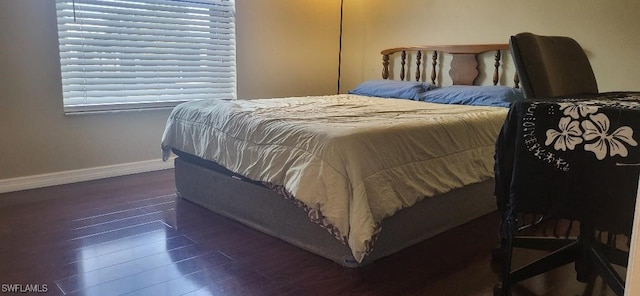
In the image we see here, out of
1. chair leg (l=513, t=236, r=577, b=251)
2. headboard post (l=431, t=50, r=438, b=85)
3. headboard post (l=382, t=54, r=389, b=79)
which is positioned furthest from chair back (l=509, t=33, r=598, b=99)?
headboard post (l=382, t=54, r=389, b=79)

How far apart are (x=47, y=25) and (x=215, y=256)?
2182 mm

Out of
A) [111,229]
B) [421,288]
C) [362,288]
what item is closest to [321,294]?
[362,288]

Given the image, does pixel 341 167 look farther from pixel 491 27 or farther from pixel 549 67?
pixel 491 27

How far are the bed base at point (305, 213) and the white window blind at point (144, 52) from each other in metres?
1.04

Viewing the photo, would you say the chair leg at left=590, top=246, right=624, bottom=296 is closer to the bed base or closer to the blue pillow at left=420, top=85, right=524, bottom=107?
the bed base

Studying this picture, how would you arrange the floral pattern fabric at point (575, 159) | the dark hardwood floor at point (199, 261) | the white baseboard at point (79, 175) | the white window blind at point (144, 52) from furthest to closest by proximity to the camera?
the white window blind at point (144, 52) < the white baseboard at point (79, 175) < the dark hardwood floor at point (199, 261) < the floral pattern fabric at point (575, 159)

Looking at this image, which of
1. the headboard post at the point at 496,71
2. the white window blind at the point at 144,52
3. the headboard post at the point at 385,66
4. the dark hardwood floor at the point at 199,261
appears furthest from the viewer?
the headboard post at the point at 385,66

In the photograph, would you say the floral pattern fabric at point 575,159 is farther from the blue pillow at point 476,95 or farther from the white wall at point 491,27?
the white wall at point 491,27

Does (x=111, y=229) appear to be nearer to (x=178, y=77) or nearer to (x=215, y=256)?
(x=215, y=256)

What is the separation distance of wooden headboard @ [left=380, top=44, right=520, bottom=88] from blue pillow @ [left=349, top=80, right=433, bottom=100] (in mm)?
264

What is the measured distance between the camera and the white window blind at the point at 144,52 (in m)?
3.39

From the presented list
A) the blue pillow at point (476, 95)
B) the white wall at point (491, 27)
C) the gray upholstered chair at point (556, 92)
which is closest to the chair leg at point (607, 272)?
the gray upholstered chair at point (556, 92)

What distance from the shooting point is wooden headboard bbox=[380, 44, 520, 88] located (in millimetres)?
3727

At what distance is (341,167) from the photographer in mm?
1956
